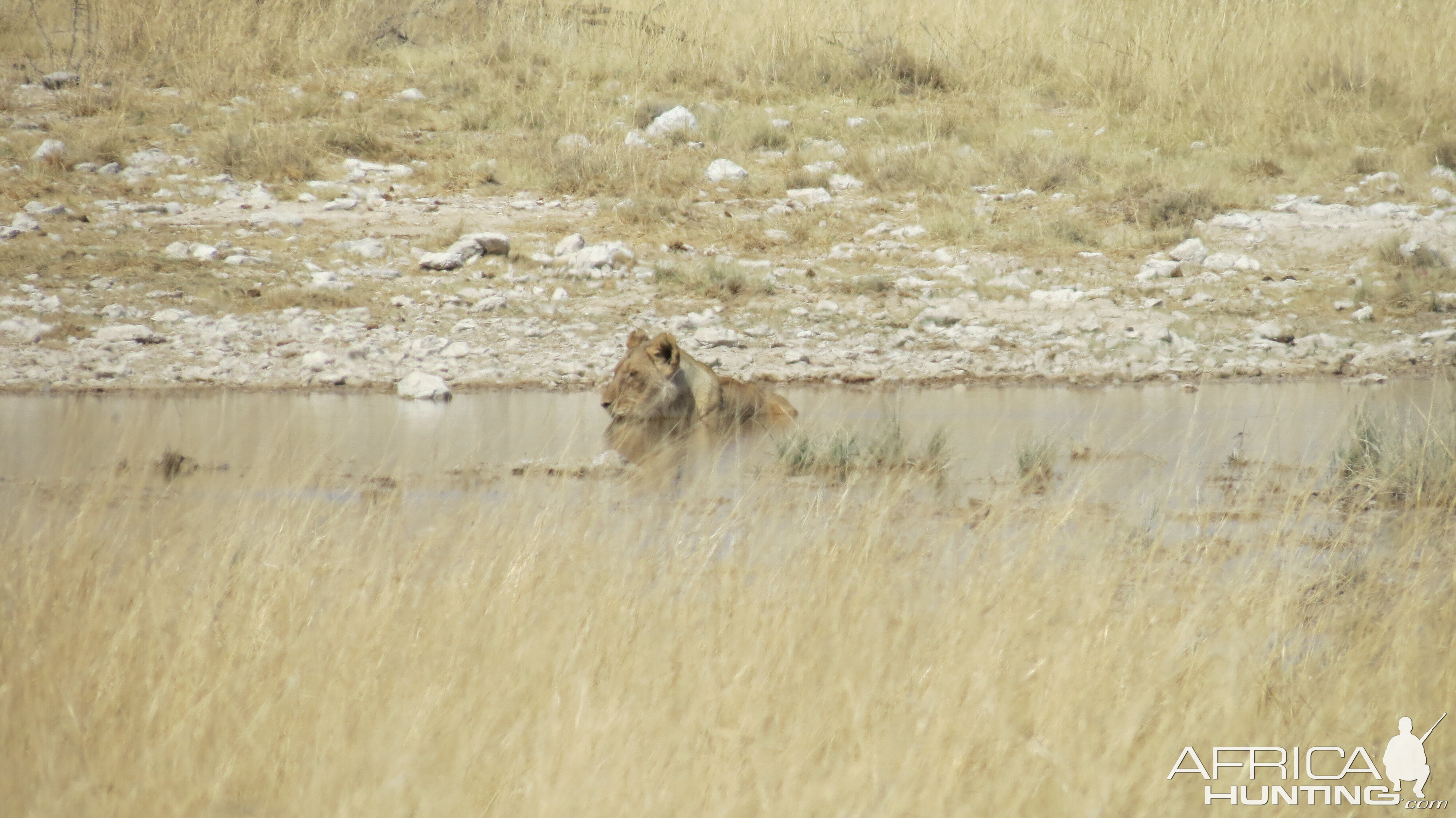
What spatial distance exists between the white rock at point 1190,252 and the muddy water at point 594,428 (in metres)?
2.63

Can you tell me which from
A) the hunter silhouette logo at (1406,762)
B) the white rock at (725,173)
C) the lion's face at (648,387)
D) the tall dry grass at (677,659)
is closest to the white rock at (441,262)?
the white rock at (725,173)

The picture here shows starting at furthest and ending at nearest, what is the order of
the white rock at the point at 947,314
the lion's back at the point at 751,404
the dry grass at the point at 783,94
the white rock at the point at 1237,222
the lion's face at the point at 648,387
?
the dry grass at the point at 783,94, the white rock at the point at 1237,222, the white rock at the point at 947,314, the lion's back at the point at 751,404, the lion's face at the point at 648,387

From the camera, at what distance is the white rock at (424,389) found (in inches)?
351

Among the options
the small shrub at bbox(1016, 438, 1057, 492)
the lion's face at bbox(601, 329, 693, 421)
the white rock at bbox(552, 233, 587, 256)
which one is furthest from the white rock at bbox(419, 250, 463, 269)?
the small shrub at bbox(1016, 438, 1057, 492)

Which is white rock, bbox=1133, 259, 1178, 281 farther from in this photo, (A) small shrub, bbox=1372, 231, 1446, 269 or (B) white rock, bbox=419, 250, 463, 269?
(B) white rock, bbox=419, 250, 463, 269

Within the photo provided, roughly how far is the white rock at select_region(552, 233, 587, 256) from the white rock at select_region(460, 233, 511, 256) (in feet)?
1.39

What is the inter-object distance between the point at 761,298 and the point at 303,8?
9.84 m

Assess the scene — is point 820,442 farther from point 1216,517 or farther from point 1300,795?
point 1300,795

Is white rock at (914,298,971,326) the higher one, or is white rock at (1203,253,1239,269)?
white rock at (1203,253,1239,269)

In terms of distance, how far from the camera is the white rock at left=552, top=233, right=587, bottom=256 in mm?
11562

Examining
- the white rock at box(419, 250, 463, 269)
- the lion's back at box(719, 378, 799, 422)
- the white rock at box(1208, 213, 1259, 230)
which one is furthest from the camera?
→ the white rock at box(1208, 213, 1259, 230)

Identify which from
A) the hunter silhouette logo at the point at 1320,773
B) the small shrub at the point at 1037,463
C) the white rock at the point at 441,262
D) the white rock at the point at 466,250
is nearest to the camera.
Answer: the hunter silhouette logo at the point at 1320,773

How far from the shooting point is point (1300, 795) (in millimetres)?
3121

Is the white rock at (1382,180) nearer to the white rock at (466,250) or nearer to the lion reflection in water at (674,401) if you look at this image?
the lion reflection in water at (674,401)
